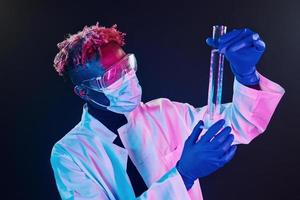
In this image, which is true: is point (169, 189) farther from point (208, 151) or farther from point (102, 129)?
point (102, 129)

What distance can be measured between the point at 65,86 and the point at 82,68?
0.77 meters

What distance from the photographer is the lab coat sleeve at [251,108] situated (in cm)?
132

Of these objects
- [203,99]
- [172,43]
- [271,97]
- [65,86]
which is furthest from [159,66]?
[271,97]

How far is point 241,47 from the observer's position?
117 cm

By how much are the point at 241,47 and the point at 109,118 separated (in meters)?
0.56

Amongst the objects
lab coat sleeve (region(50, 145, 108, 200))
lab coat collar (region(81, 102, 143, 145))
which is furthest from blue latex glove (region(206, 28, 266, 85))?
lab coat sleeve (region(50, 145, 108, 200))

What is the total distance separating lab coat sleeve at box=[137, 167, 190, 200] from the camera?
1.20m

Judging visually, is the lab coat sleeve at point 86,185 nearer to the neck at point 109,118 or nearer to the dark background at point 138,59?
the neck at point 109,118

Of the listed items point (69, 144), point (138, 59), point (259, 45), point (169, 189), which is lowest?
point (169, 189)

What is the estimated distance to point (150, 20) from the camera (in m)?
2.16

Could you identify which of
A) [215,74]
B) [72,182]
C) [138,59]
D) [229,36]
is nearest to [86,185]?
[72,182]

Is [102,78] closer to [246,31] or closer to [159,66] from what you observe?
[246,31]

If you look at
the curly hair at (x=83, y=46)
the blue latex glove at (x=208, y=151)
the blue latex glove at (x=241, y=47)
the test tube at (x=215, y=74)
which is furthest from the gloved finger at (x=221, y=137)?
the curly hair at (x=83, y=46)

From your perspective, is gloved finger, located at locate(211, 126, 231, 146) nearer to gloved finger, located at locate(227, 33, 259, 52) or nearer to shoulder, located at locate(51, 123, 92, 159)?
gloved finger, located at locate(227, 33, 259, 52)
